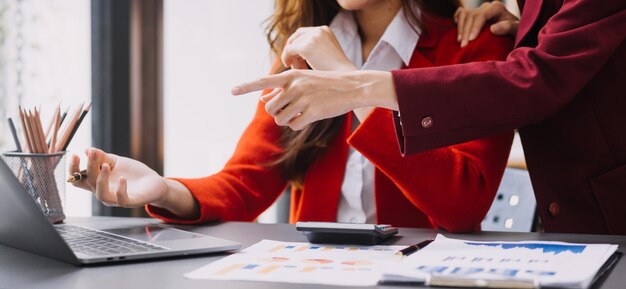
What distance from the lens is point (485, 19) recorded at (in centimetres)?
151

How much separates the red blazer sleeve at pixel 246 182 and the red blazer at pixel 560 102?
41 cm

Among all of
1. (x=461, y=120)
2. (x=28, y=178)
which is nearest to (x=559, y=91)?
(x=461, y=120)

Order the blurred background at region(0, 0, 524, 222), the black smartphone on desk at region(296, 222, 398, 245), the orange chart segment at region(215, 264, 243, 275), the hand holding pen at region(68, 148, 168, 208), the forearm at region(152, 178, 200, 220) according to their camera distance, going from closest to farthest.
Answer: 1. the orange chart segment at region(215, 264, 243, 275)
2. the black smartphone on desk at region(296, 222, 398, 245)
3. the hand holding pen at region(68, 148, 168, 208)
4. the forearm at region(152, 178, 200, 220)
5. the blurred background at region(0, 0, 524, 222)

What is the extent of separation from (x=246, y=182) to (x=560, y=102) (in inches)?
26.4

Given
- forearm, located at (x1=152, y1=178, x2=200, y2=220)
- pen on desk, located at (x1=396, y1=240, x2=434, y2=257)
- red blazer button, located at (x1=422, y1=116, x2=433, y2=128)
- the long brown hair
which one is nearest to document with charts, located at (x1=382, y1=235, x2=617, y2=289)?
pen on desk, located at (x1=396, y1=240, x2=434, y2=257)

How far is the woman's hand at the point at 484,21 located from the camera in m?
1.47

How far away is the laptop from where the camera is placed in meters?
0.90

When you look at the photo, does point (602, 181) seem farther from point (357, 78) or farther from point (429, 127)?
point (357, 78)

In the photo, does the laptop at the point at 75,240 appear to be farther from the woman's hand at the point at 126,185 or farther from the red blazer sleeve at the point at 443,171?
the red blazer sleeve at the point at 443,171

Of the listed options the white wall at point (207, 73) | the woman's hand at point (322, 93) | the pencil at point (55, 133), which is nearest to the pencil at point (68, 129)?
the pencil at point (55, 133)

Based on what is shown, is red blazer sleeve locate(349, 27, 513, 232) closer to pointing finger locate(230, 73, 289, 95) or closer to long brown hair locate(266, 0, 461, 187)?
pointing finger locate(230, 73, 289, 95)

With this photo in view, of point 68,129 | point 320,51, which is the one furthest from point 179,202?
point 320,51

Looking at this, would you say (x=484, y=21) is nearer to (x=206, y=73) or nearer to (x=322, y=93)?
(x=322, y=93)

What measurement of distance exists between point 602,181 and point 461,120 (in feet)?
0.92
